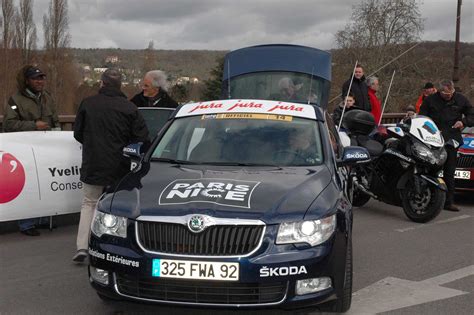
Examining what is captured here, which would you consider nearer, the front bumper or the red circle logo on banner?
the front bumper

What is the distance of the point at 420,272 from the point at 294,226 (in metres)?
2.32

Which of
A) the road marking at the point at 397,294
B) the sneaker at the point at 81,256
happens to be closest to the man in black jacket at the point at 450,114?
the road marking at the point at 397,294

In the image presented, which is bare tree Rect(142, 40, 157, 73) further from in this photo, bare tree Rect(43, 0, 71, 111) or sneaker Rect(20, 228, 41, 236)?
sneaker Rect(20, 228, 41, 236)

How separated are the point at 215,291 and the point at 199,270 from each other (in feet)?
0.54

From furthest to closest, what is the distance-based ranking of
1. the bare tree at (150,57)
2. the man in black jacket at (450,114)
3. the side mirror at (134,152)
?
1. the bare tree at (150,57)
2. the man in black jacket at (450,114)
3. the side mirror at (134,152)

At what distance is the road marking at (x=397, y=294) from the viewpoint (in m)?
4.40

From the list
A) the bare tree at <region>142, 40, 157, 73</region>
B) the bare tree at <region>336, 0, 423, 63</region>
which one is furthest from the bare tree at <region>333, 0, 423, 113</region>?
the bare tree at <region>142, 40, 157, 73</region>

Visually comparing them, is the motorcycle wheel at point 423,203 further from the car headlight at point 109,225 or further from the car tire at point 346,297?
the car headlight at point 109,225

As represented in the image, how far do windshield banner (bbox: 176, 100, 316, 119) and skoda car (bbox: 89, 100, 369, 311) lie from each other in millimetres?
910

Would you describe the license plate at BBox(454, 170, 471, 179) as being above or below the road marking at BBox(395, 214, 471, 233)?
above

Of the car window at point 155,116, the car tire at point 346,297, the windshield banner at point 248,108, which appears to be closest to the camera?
the car tire at point 346,297

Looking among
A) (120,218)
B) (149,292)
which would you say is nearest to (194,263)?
(149,292)

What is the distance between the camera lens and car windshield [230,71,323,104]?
32.4 ft

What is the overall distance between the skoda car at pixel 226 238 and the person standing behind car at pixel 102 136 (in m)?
1.09
